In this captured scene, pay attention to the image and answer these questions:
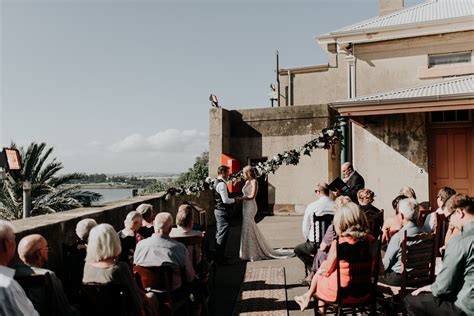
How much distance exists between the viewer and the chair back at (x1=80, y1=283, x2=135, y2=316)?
10.8 ft

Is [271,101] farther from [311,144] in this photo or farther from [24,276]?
[24,276]

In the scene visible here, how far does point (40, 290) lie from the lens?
2986 mm

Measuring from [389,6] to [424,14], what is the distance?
3627 millimetres

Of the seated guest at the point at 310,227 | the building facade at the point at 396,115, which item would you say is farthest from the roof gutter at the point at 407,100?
the seated guest at the point at 310,227

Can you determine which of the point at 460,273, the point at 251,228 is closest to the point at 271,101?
the point at 251,228

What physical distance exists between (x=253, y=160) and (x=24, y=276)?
1283 centimetres

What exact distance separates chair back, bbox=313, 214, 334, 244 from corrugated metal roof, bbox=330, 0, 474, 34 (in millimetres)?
8638

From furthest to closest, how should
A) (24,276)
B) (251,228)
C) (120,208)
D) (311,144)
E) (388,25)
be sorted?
(388,25) → (311,144) → (251,228) → (120,208) → (24,276)

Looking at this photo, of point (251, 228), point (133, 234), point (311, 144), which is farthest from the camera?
point (311, 144)

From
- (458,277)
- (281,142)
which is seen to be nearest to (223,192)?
(458,277)

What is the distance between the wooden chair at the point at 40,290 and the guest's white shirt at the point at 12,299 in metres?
0.19

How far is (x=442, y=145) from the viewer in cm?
1111

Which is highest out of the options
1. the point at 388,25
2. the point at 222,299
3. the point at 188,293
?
the point at 388,25

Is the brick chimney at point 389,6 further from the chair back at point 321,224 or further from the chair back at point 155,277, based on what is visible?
the chair back at point 155,277
